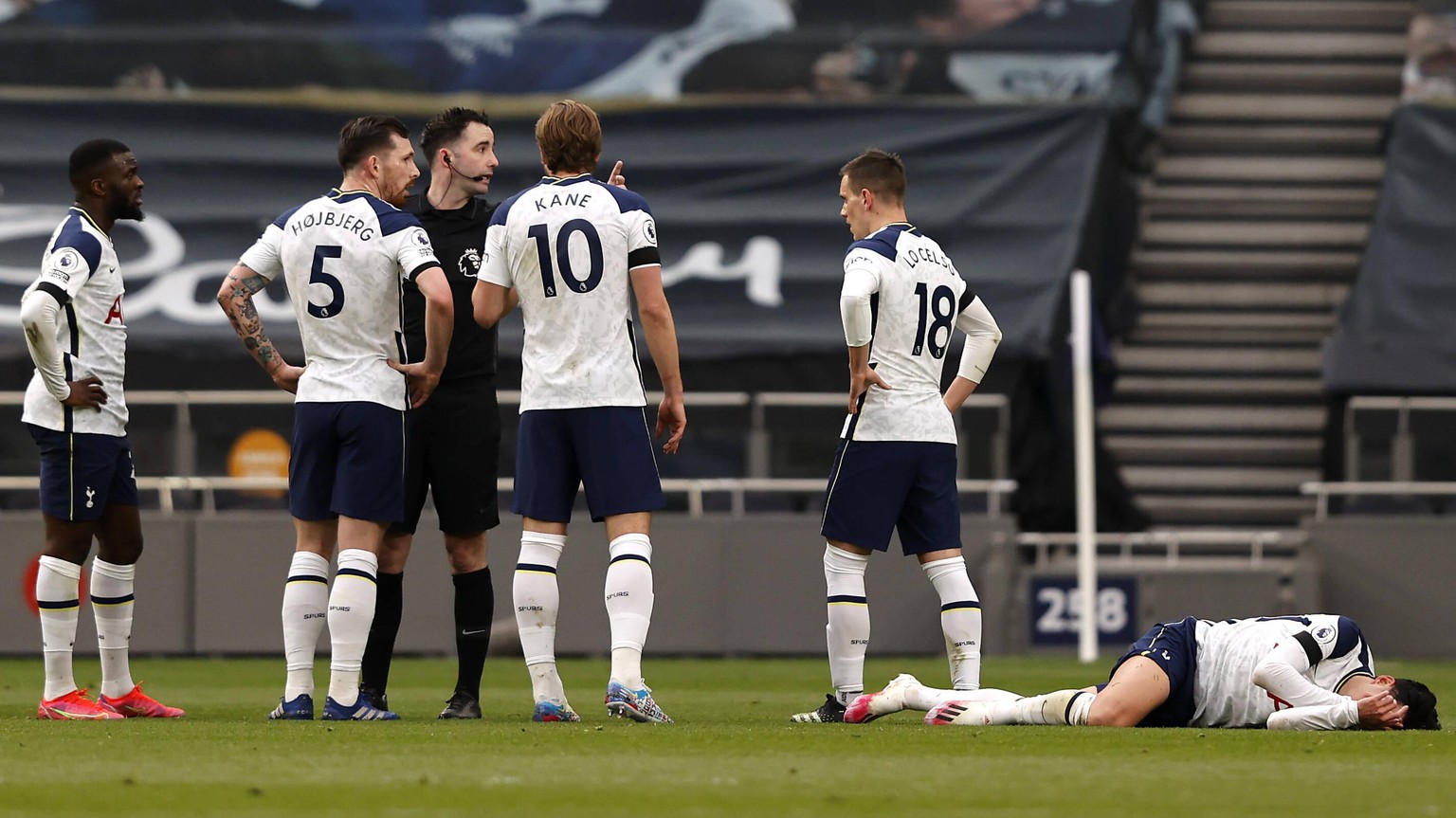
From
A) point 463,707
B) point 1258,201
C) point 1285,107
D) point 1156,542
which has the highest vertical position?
point 1285,107

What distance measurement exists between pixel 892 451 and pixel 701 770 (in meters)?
2.17

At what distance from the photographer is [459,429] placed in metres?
7.93

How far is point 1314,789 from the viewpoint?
217 inches

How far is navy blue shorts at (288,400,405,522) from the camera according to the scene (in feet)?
25.0

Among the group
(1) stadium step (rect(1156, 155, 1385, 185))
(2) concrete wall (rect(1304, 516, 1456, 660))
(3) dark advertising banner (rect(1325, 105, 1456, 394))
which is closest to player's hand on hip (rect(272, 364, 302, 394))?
(2) concrete wall (rect(1304, 516, 1456, 660))

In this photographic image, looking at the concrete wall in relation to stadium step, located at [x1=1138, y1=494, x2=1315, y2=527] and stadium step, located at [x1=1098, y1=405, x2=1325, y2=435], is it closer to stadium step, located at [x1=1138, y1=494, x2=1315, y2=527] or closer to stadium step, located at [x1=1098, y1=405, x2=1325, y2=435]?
stadium step, located at [x1=1138, y1=494, x2=1315, y2=527]

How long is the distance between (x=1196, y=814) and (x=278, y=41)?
15.0m

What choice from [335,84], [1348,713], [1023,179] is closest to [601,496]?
[1348,713]

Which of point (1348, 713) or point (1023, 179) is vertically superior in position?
point (1023, 179)

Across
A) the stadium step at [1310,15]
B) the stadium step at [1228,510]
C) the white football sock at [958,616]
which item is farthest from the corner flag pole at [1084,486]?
the stadium step at [1310,15]

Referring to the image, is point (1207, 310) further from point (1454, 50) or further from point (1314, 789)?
point (1314, 789)

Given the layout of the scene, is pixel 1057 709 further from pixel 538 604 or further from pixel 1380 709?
pixel 538 604

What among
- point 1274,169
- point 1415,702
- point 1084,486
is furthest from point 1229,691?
point 1274,169

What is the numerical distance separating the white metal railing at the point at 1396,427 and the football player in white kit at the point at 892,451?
7.68 meters
